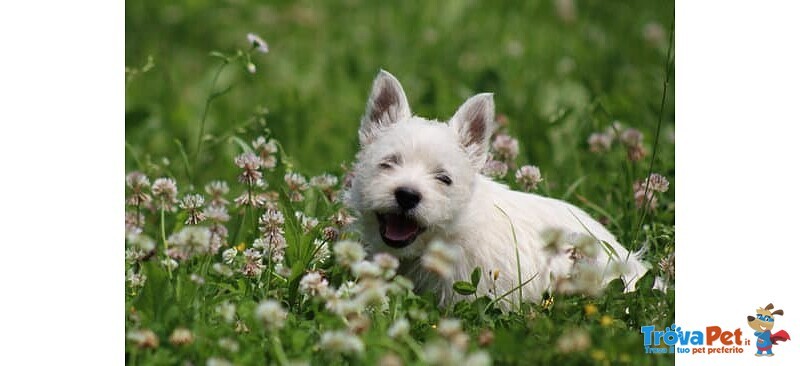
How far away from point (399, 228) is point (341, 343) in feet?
3.70

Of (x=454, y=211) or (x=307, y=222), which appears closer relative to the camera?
(x=454, y=211)

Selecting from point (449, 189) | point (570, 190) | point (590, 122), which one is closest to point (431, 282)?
point (449, 189)

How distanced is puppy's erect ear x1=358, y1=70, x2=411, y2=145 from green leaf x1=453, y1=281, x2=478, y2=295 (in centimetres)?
80

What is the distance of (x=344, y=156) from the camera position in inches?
328

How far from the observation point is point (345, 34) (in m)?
11.0

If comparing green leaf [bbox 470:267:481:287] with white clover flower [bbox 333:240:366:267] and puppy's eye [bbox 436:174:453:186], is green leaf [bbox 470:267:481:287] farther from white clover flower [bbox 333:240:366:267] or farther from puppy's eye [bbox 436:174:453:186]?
white clover flower [bbox 333:240:366:267]

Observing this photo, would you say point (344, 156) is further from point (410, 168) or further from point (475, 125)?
point (410, 168)

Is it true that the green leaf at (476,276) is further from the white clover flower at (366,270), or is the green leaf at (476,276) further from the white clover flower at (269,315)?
the white clover flower at (269,315)

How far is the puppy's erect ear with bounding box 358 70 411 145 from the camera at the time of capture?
4.91 m

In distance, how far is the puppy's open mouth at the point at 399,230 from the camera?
184 inches

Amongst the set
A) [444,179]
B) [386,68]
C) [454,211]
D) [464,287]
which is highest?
[386,68]

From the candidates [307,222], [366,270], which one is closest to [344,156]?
[307,222]
